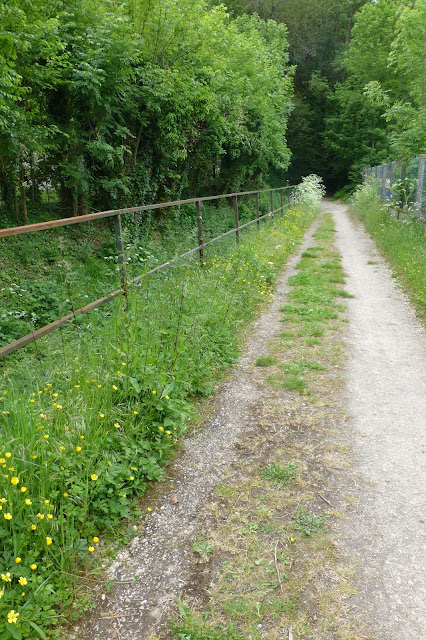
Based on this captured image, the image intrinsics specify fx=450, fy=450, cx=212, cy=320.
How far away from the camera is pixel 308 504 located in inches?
110

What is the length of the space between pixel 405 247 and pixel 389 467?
751 centimetres

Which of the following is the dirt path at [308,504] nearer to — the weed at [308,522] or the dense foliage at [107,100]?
the weed at [308,522]

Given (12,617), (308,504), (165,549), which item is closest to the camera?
(12,617)

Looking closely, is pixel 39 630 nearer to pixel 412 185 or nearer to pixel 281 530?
pixel 281 530

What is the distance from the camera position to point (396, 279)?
852cm

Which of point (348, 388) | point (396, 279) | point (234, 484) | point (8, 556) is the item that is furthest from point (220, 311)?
point (396, 279)

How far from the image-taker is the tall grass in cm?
219

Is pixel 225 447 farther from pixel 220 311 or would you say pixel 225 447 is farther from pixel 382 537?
pixel 220 311

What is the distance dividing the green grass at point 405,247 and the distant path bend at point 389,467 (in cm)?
92

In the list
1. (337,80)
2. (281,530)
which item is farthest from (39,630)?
(337,80)

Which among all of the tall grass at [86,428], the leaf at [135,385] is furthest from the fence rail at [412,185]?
the leaf at [135,385]

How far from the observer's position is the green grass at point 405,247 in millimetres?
7293

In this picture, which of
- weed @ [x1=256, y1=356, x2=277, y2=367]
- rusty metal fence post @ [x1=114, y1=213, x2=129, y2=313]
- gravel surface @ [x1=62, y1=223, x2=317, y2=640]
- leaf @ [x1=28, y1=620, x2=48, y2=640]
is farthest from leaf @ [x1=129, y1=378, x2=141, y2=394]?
weed @ [x1=256, y1=356, x2=277, y2=367]

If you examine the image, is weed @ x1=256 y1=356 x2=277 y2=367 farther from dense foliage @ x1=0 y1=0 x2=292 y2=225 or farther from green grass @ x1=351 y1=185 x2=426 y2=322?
dense foliage @ x1=0 y1=0 x2=292 y2=225
